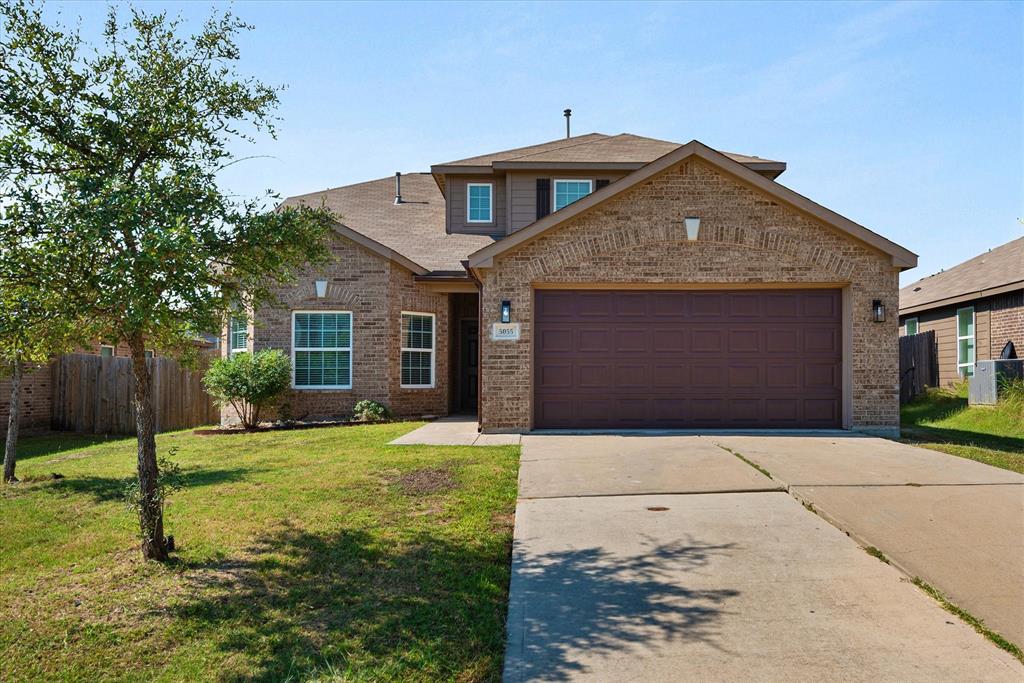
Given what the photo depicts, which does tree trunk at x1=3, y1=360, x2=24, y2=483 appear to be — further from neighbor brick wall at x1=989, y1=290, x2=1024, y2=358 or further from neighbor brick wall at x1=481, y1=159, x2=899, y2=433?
neighbor brick wall at x1=989, y1=290, x2=1024, y2=358

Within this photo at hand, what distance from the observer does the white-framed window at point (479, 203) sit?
18.2m

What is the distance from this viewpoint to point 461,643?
4137 millimetres

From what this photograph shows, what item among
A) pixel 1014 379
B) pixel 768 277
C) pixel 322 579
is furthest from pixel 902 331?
pixel 322 579

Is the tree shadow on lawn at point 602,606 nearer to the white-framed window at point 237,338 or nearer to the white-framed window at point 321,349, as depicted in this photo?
the white-framed window at point 321,349

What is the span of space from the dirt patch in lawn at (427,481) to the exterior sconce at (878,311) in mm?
7872

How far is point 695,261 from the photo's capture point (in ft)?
39.5

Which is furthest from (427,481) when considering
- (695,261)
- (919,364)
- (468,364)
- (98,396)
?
(919,364)

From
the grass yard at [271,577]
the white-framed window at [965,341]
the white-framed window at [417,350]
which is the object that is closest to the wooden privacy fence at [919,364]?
the white-framed window at [965,341]

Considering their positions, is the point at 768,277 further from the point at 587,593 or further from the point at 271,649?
the point at 271,649

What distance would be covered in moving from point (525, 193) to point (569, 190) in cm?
110

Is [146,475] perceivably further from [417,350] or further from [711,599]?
[417,350]

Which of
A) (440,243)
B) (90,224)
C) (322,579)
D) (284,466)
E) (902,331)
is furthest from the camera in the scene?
(902,331)

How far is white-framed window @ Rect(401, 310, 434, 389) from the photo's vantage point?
1591cm

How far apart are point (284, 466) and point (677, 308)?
698 cm
